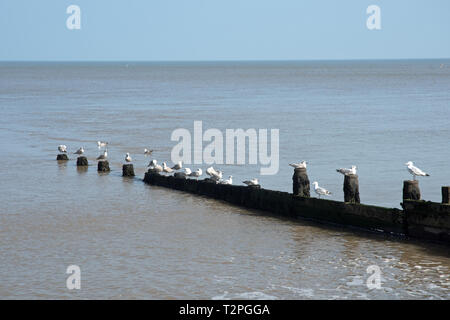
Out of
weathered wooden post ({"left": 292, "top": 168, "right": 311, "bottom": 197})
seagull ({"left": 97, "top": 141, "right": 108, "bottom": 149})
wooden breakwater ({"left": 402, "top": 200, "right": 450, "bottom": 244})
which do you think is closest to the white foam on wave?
wooden breakwater ({"left": 402, "top": 200, "right": 450, "bottom": 244})

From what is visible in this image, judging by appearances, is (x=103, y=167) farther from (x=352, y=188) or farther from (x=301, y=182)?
(x=352, y=188)

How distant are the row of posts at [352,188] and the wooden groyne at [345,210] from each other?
0.22 metres

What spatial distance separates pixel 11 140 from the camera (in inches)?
1629

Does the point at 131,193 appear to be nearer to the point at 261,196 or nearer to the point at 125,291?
the point at 261,196

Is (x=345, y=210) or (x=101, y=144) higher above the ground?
(x=101, y=144)

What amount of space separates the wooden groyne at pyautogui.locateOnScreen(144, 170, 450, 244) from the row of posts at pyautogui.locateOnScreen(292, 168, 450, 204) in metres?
0.22

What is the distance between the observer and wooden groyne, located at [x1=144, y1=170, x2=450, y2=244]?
16531 millimetres

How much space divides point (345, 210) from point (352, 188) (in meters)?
0.57

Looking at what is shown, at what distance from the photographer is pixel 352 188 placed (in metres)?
18.7

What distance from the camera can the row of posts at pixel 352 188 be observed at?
1719 cm

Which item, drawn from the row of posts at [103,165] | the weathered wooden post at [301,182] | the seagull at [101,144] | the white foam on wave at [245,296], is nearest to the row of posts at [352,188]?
the weathered wooden post at [301,182]

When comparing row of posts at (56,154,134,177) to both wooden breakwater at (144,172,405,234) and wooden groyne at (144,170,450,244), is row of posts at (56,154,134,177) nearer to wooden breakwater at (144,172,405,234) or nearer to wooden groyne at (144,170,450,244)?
wooden breakwater at (144,172,405,234)

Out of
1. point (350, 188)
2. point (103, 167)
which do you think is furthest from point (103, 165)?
point (350, 188)

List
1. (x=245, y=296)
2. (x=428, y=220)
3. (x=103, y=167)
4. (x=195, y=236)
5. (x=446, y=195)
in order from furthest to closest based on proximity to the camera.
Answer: (x=103, y=167), (x=195, y=236), (x=428, y=220), (x=446, y=195), (x=245, y=296)
